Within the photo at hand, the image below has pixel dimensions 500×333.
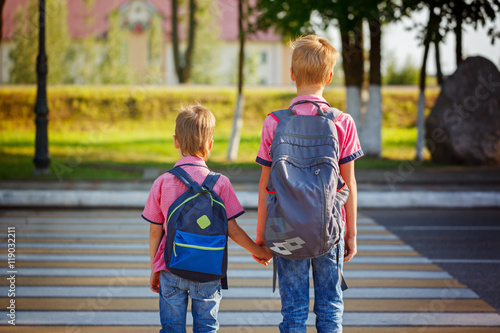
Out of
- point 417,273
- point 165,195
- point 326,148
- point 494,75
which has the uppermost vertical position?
point 494,75

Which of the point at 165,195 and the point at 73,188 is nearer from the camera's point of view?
the point at 165,195

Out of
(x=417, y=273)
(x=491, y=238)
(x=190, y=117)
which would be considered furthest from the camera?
(x=491, y=238)

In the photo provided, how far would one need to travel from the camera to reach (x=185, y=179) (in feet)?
9.68

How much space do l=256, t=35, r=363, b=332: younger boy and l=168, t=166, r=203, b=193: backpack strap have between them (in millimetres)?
313

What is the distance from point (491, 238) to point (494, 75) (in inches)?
334

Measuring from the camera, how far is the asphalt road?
5.92 meters

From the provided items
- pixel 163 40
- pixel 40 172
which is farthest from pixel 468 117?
pixel 163 40

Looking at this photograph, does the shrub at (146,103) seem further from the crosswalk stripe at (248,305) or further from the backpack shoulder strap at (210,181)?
the backpack shoulder strap at (210,181)

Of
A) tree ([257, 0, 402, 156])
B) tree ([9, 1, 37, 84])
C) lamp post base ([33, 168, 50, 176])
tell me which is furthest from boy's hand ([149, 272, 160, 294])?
tree ([9, 1, 37, 84])

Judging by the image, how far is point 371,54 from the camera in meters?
16.2

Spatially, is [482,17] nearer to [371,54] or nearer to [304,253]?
[371,54]

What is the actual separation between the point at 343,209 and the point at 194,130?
82 cm

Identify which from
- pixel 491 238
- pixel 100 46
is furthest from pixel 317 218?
pixel 100 46

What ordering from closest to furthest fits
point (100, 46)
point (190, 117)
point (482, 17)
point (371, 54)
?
point (190, 117) < point (482, 17) < point (371, 54) < point (100, 46)
